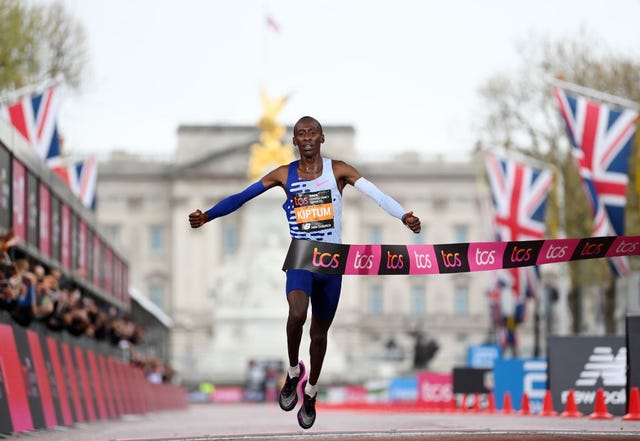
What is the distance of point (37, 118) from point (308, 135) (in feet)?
81.9

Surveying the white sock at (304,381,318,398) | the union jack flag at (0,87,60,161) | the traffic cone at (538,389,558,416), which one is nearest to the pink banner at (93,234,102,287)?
the union jack flag at (0,87,60,161)

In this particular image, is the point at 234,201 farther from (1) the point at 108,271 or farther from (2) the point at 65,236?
(1) the point at 108,271

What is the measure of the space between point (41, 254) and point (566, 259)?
19483 millimetres

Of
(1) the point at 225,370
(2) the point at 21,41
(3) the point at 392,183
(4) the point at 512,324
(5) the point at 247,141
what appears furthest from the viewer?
(3) the point at 392,183

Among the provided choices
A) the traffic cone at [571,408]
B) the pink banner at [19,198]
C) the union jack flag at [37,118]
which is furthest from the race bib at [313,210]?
the union jack flag at [37,118]

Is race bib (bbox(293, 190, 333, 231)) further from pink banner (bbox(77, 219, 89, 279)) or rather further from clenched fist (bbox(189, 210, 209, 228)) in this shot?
pink banner (bbox(77, 219, 89, 279))

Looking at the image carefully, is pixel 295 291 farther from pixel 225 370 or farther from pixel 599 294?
pixel 225 370

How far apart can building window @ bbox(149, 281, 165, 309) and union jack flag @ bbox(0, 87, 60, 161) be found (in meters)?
115

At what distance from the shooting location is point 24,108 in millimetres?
36000

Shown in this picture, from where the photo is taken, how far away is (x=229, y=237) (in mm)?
149500

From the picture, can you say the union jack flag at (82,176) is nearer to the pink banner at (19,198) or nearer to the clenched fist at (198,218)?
the pink banner at (19,198)

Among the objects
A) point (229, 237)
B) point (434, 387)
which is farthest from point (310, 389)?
A: point (229, 237)

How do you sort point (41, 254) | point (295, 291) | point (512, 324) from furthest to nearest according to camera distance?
point (512, 324) → point (41, 254) → point (295, 291)

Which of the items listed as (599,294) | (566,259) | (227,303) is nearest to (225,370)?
(227,303)
